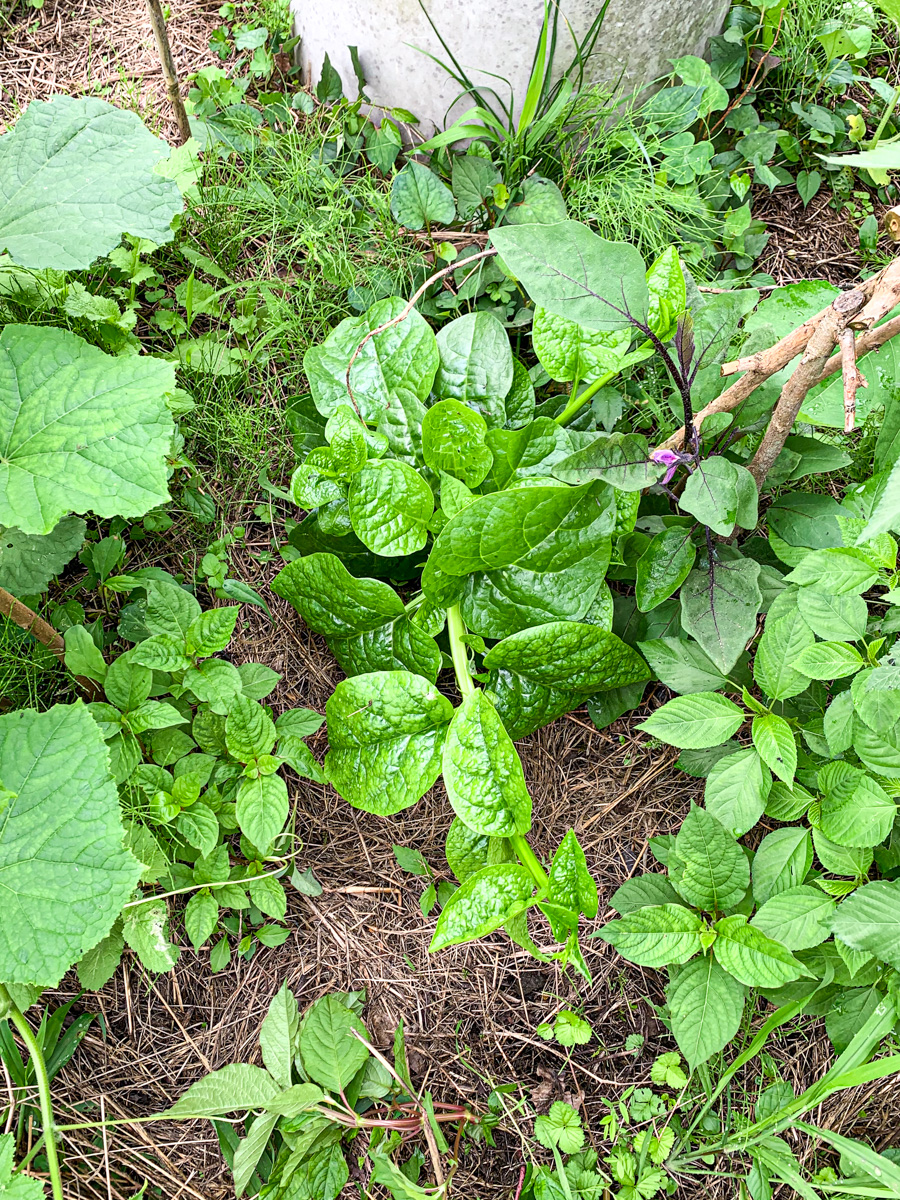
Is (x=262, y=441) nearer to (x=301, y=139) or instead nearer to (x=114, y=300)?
(x=114, y=300)

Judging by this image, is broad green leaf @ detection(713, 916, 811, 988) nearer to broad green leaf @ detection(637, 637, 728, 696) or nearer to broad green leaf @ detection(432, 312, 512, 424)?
broad green leaf @ detection(637, 637, 728, 696)

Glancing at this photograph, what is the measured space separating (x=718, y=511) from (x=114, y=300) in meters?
1.38

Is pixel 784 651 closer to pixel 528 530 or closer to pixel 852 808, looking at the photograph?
pixel 852 808

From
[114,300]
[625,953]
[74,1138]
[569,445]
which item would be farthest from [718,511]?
[74,1138]

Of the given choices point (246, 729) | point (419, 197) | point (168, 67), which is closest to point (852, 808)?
point (246, 729)

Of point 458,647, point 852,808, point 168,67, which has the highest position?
point 168,67

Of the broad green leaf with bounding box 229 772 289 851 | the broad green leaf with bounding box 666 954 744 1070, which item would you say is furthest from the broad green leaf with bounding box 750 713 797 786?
the broad green leaf with bounding box 229 772 289 851

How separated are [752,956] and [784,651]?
0.55 m

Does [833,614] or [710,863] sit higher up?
[833,614]

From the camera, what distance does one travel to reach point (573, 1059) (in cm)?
164

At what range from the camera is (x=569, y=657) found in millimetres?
1526

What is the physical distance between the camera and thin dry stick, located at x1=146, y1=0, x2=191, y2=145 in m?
1.72

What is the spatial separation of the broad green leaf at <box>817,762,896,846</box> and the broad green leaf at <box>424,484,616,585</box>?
62 centimetres

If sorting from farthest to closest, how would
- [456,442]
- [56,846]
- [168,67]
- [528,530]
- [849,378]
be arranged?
[168,67] → [456,442] → [528,530] → [56,846] → [849,378]
